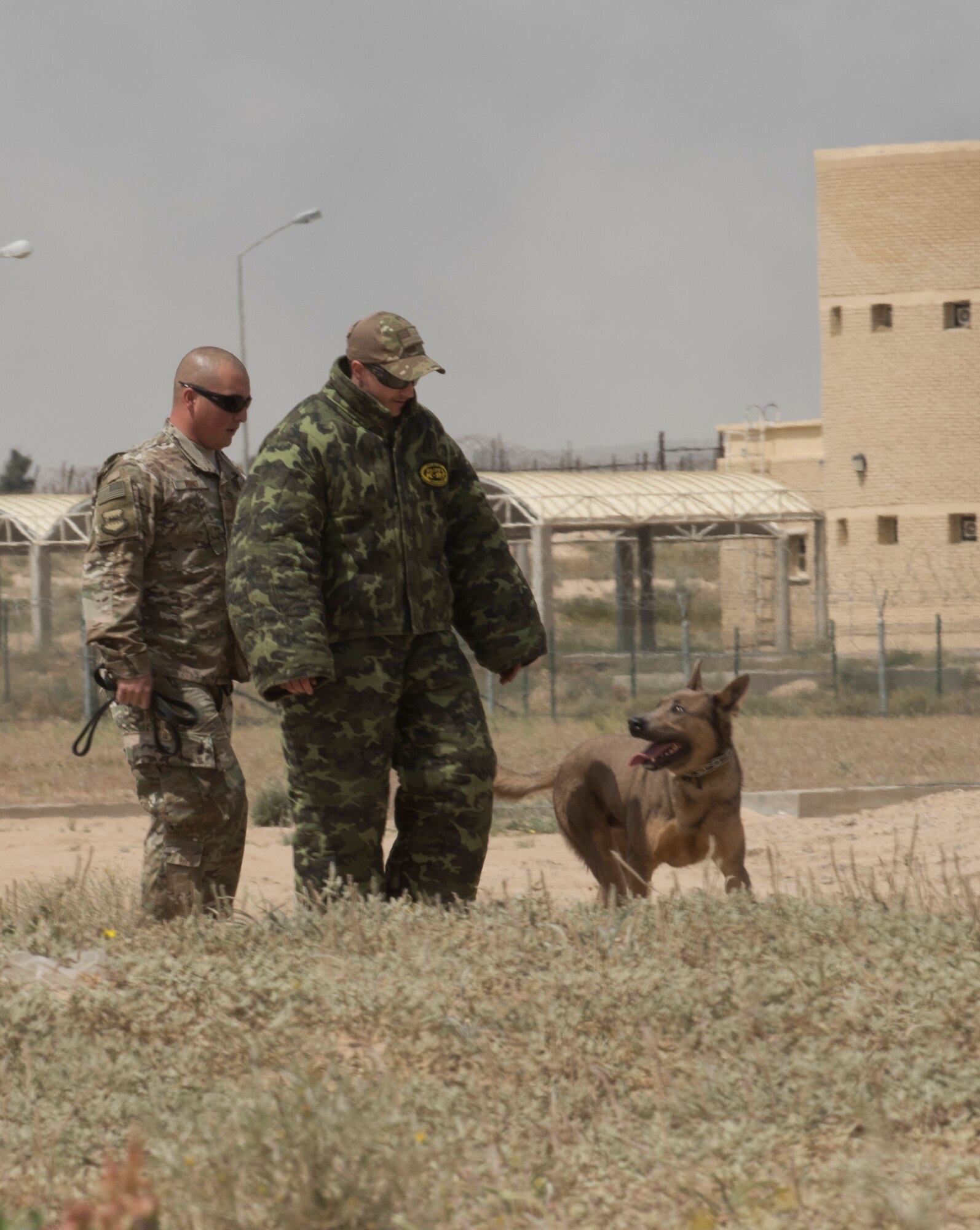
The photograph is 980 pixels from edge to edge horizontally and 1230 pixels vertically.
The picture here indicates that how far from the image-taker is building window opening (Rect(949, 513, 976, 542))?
111ft

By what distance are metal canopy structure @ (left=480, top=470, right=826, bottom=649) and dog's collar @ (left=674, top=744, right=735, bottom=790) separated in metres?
22.4

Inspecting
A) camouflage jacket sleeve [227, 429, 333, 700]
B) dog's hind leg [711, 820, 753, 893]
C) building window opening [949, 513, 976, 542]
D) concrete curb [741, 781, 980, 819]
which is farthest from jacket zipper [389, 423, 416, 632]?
building window opening [949, 513, 976, 542]

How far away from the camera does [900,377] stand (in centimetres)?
3391

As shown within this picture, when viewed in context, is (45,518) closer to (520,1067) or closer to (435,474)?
(435,474)

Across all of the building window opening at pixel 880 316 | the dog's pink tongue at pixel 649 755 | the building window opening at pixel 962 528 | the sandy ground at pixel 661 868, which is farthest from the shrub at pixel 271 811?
the building window opening at pixel 880 316

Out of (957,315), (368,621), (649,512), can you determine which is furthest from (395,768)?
(957,315)

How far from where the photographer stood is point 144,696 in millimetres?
5336

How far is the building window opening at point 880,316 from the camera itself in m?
34.5

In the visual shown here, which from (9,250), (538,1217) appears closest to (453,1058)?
(538,1217)

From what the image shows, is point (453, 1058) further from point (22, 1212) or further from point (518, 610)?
point (518, 610)

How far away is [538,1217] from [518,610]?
2.78 m

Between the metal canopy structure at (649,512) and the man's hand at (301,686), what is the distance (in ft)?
80.4

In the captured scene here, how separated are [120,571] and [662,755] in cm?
258

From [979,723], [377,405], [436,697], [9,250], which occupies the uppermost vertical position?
[9,250]
